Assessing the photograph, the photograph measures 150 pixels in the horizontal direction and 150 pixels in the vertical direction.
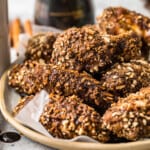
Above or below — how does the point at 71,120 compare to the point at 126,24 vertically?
below

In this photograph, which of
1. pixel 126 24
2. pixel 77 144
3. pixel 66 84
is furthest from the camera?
pixel 126 24

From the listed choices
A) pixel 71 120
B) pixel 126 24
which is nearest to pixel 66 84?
pixel 71 120

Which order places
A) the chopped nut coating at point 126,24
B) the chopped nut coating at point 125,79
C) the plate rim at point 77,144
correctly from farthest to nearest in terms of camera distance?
1. the chopped nut coating at point 126,24
2. the chopped nut coating at point 125,79
3. the plate rim at point 77,144

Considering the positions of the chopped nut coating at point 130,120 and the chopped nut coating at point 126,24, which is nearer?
the chopped nut coating at point 130,120

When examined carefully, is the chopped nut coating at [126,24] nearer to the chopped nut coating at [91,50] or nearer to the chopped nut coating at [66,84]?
the chopped nut coating at [91,50]

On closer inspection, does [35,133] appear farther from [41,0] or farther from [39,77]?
[41,0]

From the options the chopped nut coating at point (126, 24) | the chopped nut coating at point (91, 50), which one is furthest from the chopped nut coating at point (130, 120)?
the chopped nut coating at point (126, 24)

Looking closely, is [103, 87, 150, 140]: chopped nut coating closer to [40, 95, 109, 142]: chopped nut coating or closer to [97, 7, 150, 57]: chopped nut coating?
[40, 95, 109, 142]: chopped nut coating

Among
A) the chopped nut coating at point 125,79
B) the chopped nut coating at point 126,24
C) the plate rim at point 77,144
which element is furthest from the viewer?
the chopped nut coating at point 126,24

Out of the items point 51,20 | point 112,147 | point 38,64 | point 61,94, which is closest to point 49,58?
point 38,64

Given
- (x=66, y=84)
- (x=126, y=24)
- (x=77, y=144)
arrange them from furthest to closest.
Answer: (x=126, y=24), (x=66, y=84), (x=77, y=144)

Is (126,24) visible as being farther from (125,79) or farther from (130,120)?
(130,120)

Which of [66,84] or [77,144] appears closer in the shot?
[77,144]
